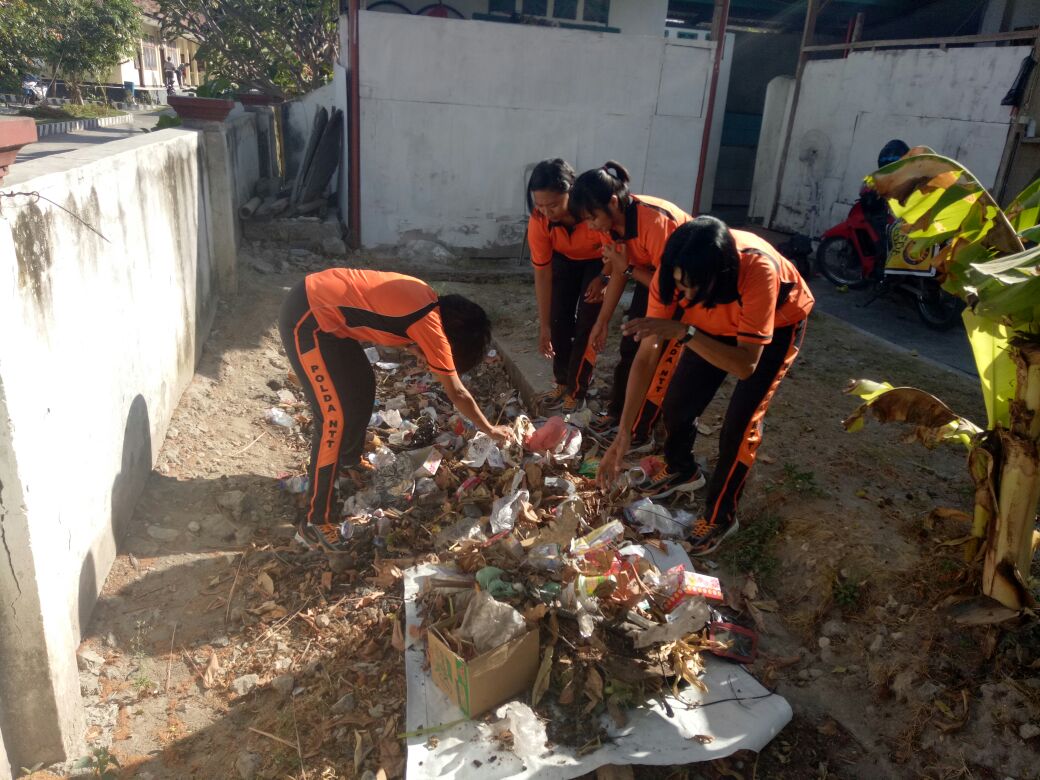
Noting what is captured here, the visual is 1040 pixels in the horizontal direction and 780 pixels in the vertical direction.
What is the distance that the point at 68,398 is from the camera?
2516 millimetres

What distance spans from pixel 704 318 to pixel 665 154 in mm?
6504

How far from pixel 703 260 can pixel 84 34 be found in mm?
23160

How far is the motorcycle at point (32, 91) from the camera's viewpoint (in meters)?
20.1

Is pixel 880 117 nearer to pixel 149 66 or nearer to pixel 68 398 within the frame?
pixel 68 398

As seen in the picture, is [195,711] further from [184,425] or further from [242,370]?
[242,370]

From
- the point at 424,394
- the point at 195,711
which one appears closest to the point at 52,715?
the point at 195,711

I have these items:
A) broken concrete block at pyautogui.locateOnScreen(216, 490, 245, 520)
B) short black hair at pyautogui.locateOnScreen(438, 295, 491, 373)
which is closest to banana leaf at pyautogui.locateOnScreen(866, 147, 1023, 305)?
short black hair at pyautogui.locateOnScreen(438, 295, 491, 373)

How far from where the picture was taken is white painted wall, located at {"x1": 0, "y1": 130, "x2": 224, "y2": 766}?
6.81ft

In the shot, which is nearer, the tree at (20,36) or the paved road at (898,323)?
the paved road at (898,323)

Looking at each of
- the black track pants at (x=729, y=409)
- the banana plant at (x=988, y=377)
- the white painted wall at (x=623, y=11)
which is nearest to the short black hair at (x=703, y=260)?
the black track pants at (x=729, y=409)

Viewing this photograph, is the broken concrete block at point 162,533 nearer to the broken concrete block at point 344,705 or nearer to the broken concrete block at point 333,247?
the broken concrete block at point 344,705

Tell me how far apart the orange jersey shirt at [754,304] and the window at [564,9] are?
27.7 feet

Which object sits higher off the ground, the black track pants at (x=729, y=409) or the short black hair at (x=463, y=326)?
the short black hair at (x=463, y=326)

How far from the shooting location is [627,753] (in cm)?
236
